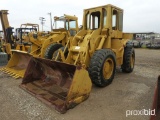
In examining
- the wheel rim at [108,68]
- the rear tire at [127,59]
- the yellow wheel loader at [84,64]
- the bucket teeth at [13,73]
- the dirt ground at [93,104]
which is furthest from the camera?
the rear tire at [127,59]

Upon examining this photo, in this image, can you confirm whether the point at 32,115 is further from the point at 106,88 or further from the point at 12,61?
Answer: the point at 12,61

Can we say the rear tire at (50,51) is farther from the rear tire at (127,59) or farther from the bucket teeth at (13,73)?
the rear tire at (127,59)

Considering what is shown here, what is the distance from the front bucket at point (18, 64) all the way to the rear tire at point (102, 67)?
295 centimetres

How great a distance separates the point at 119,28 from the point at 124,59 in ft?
3.87

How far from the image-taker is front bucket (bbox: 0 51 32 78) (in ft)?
22.3

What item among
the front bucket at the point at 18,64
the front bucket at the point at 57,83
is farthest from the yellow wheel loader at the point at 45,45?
the front bucket at the point at 57,83

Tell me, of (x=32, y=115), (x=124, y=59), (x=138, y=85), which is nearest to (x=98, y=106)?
(x=32, y=115)

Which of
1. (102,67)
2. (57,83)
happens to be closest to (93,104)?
(102,67)

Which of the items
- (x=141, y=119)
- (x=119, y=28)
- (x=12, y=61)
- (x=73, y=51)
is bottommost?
(x=141, y=119)

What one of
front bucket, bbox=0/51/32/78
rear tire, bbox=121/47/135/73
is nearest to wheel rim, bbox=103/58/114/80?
rear tire, bbox=121/47/135/73

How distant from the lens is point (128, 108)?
392 cm

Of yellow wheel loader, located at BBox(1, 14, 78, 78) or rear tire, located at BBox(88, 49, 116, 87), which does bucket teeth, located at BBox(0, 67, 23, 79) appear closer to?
yellow wheel loader, located at BBox(1, 14, 78, 78)

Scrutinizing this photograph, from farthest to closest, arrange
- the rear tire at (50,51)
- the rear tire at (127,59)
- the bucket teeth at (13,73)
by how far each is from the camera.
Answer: the rear tire at (50,51) < the rear tire at (127,59) < the bucket teeth at (13,73)

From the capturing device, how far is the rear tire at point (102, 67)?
4.76 meters
